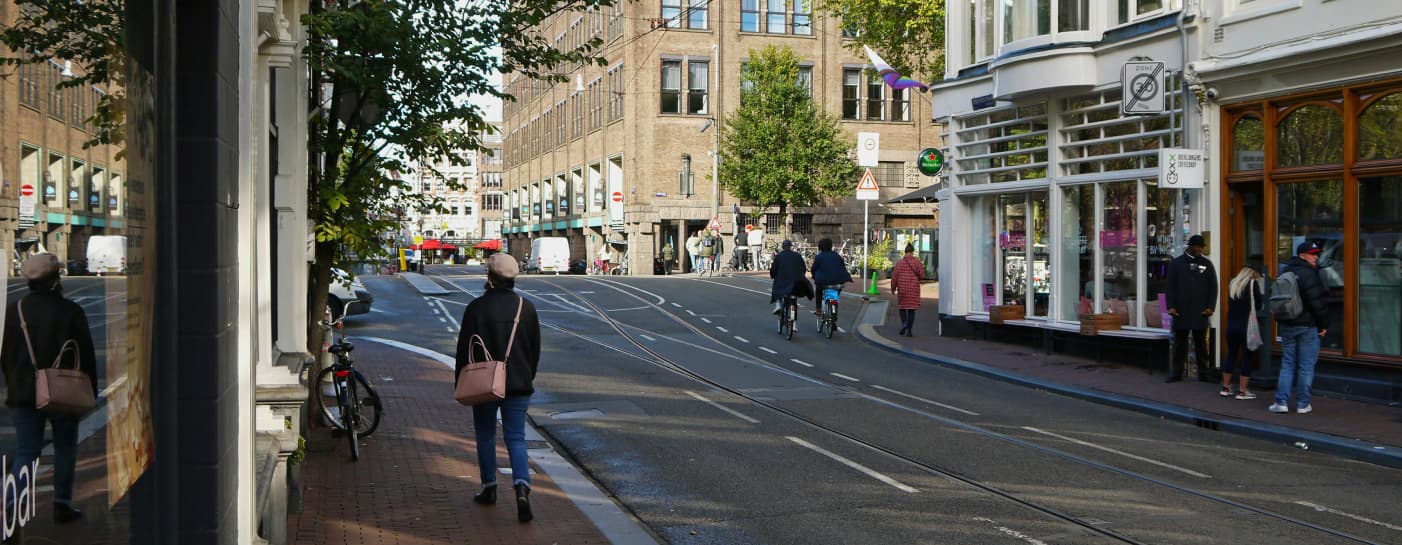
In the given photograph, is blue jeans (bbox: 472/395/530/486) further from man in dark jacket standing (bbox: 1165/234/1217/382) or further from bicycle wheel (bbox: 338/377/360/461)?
man in dark jacket standing (bbox: 1165/234/1217/382)

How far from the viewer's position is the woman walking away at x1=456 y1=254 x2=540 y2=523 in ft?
26.0

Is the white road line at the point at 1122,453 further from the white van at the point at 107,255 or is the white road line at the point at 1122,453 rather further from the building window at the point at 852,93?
the building window at the point at 852,93

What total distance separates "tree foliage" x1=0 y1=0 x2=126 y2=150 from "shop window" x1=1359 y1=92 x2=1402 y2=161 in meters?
13.7

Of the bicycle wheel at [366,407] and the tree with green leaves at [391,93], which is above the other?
the tree with green leaves at [391,93]

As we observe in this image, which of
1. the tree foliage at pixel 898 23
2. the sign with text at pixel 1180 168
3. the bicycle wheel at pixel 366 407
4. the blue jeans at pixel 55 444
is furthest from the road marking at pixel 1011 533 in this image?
the tree foliage at pixel 898 23

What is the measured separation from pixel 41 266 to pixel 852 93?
58.4 m

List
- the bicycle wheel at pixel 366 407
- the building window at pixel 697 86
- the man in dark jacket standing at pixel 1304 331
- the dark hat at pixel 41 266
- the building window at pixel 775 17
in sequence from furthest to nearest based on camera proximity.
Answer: the building window at pixel 775 17, the building window at pixel 697 86, the man in dark jacket standing at pixel 1304 331, the bicycle wheel at pixel 366 407, the dark hat at pixel 41 266

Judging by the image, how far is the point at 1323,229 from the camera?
1444 cm

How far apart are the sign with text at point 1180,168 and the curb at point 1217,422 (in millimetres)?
2715

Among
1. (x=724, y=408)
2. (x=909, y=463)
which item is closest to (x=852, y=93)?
(x=724, y=408)

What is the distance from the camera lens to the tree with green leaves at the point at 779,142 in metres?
50.4

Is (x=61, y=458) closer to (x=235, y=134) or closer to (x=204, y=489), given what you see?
(x=204, y=489)

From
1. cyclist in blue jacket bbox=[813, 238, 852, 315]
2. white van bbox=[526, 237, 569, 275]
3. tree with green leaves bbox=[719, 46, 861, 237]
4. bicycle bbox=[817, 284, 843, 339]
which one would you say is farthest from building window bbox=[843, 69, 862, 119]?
bicycle bbox=[817, 284, 843, 339]

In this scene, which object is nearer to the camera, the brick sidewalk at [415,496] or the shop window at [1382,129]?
the brick sidewalk at [415,496]
